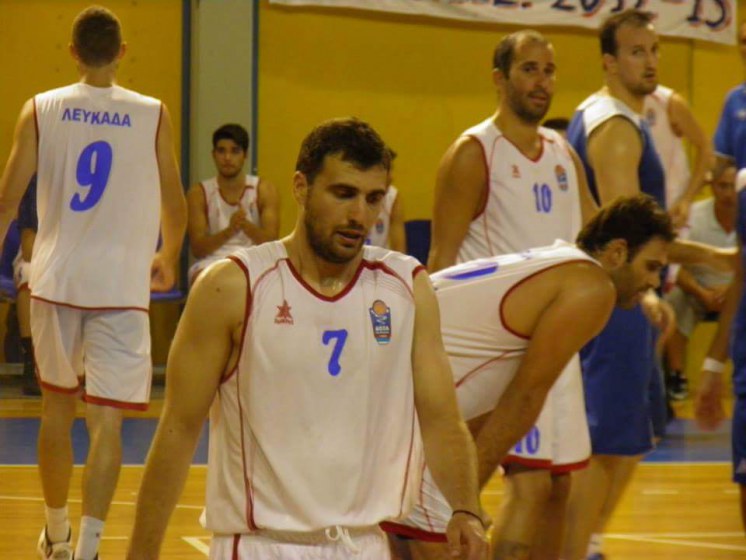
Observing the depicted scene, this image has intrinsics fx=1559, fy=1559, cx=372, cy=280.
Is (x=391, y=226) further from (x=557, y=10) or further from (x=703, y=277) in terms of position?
(x=557, y=10)

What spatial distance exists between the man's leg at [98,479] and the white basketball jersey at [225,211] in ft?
18.0

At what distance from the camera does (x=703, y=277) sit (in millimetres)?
10938

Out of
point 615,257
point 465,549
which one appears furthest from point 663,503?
point 465,549

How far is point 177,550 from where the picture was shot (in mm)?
6223

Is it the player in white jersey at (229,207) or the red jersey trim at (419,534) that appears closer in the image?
the red jersey trim at (419,534)

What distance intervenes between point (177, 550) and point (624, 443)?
72.2 inches

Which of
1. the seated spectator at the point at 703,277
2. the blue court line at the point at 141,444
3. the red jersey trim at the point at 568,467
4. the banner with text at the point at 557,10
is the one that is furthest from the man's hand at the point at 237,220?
the red jersey trim at the point at 568,467

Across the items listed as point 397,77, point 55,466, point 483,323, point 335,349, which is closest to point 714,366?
point 483,323

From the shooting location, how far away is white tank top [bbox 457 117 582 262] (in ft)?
18.0

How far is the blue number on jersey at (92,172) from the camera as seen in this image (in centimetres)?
576

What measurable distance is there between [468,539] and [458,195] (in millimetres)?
2466

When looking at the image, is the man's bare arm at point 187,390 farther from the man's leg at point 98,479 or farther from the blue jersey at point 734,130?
the blue jersey at point 734,130

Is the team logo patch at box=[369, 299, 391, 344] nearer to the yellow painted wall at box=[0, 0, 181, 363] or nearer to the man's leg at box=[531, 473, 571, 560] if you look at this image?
the man's leg at box=[531, 473, 571, 560]

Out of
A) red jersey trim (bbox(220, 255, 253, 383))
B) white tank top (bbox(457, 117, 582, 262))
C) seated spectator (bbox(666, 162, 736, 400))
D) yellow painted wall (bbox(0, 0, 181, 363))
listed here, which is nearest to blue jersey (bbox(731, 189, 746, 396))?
white tank top (bbox(457, 117, 582, 262))
